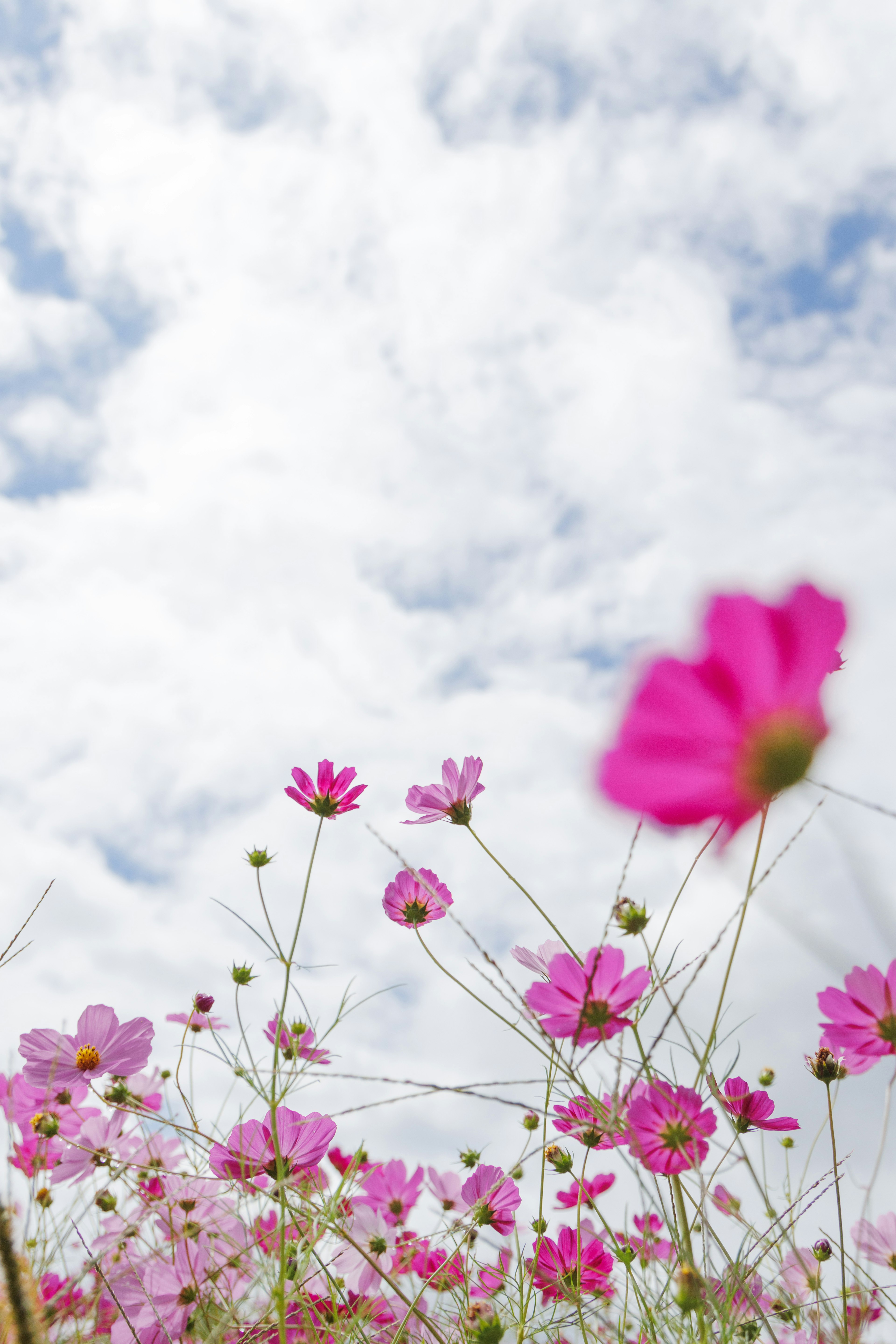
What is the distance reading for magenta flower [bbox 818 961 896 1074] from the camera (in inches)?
25.9

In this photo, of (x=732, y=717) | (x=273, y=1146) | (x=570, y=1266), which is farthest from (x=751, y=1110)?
(x=732, y=717)

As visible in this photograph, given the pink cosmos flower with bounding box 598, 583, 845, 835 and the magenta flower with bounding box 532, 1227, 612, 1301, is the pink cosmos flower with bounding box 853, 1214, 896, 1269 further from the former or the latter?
the pink cosmos flower with bounding box 598, 583, 845, 835

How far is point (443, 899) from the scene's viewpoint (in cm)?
109

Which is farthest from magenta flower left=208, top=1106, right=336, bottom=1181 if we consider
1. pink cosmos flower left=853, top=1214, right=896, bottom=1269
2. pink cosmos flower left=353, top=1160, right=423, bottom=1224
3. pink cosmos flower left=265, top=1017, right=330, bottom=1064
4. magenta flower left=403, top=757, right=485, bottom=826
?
pink cosmos flower left=853, top=1214, right=896, bottom=1269

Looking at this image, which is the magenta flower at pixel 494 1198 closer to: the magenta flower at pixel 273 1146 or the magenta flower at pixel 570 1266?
the magenta flower at pixel 570 1266

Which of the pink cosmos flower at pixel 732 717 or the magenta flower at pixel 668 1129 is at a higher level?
the pink cosmos flower at pixel 732 717

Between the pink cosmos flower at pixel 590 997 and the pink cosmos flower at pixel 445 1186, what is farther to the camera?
the pink cosmos flower at pixel 445 1186

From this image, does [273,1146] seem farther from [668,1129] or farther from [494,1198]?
[668,1129]

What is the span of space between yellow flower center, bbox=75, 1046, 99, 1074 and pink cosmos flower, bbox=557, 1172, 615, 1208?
643 millimetres

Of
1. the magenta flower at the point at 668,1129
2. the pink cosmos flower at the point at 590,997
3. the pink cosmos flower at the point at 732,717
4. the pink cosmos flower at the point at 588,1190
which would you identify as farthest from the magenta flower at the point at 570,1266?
the pink cosmos flower at the point at 732,717

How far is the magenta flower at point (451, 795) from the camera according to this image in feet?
3.45

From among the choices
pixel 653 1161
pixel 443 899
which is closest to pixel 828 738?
pixel 653 1161

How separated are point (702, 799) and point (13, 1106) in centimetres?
129

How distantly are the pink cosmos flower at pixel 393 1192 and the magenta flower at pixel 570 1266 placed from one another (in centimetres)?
42
